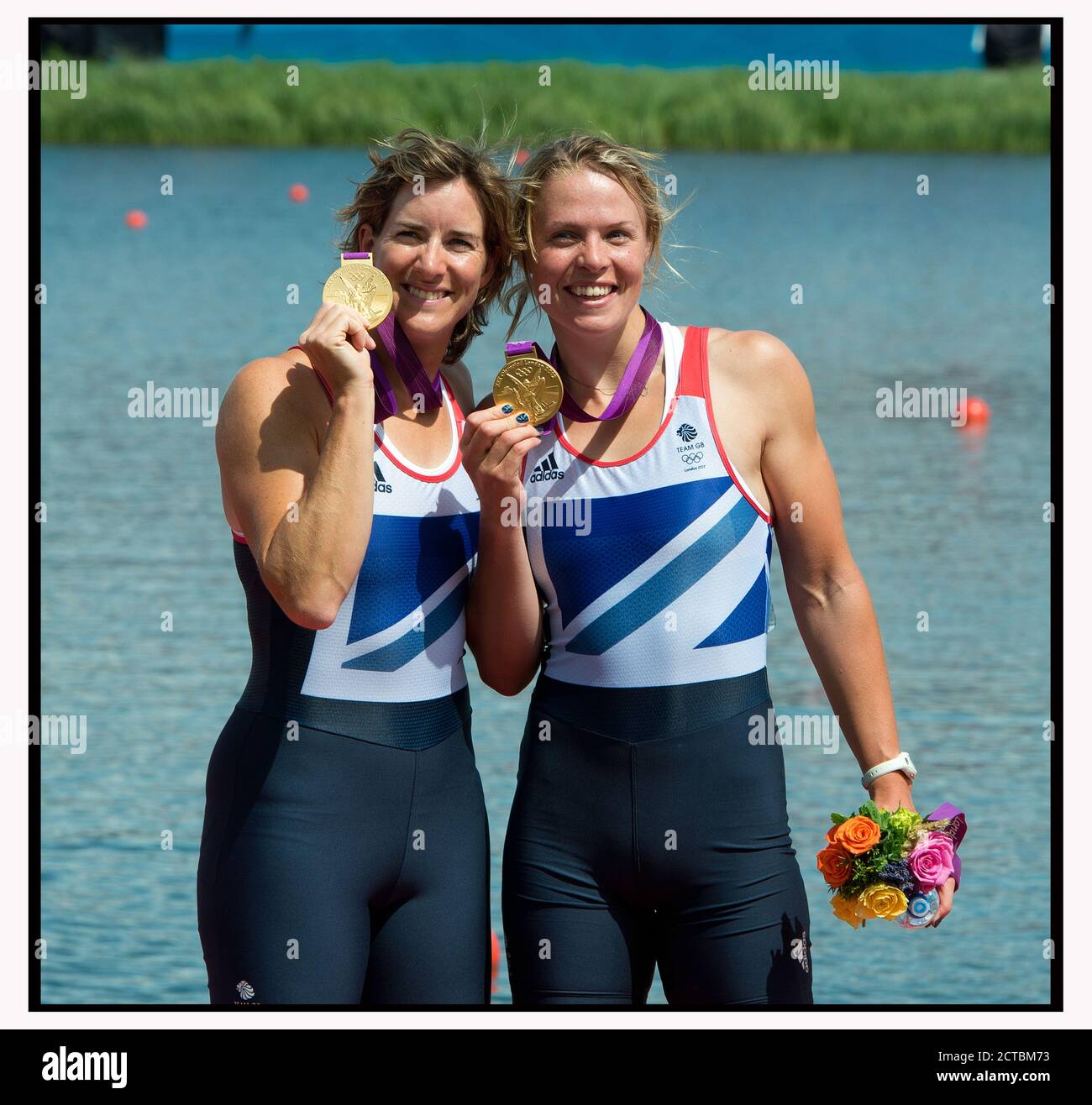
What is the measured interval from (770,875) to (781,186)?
3811 cm

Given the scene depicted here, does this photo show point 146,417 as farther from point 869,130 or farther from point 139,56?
point 139,56

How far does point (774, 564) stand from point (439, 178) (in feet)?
28.5

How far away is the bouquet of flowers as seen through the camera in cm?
376

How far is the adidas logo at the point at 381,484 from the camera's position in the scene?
3.71 m

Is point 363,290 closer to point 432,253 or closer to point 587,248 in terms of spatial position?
point 432,253

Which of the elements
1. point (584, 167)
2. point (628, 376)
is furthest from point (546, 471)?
point (584, 167)

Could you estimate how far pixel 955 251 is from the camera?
29500 mm


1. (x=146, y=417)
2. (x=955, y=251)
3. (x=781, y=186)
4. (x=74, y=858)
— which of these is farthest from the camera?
(x=781, y=186)

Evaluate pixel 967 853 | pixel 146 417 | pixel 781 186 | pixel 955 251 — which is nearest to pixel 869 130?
pixel 781 186

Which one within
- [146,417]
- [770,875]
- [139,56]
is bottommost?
[770,875]

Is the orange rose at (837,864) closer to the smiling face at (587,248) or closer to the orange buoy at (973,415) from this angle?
the smiling face at (587,248)

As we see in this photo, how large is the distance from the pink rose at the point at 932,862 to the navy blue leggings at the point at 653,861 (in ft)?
0.86

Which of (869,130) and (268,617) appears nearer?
(268,617)

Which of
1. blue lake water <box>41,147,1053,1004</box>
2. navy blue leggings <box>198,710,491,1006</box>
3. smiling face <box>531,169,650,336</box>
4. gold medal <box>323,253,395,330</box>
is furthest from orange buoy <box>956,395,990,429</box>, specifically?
navy blue leggings <box>198,710,491,1006</box>
